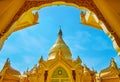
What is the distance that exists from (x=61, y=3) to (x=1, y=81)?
12150mm

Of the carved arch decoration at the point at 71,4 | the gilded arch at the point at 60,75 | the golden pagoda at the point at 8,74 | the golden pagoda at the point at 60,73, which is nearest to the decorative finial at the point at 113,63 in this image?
the golden pagoda at the point at 60,73

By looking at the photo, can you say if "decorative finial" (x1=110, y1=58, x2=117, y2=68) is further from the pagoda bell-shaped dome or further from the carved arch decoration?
the carved arch decoration

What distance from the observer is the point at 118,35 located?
4.97 m

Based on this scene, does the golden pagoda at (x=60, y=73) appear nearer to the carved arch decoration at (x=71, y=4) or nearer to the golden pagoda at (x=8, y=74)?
the golden pagoda at (x=8, y=74)

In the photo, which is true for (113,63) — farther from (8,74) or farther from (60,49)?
(8,74)

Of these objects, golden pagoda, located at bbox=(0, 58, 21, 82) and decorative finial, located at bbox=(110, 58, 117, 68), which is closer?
golden pagoda, located at bbox=(0, 58, 21, 82)

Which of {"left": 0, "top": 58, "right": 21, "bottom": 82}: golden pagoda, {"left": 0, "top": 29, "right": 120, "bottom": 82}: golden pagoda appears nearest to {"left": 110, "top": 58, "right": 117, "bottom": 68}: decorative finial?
{"left": 0, "top": 29, "right": 120, "bottom": 82}: golden pagoda

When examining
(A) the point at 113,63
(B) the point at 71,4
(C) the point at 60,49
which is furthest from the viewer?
(C) the point at 60,49

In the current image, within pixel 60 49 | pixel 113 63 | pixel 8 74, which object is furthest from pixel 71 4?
pixel 60 49

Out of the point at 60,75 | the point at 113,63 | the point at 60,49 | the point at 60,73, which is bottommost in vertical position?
the point at 60,75

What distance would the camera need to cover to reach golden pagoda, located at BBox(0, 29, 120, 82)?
1720 cm

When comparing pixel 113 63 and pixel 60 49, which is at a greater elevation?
pixel 60 49

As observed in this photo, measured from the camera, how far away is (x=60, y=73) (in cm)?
1744

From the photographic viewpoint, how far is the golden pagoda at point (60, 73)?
56.4 feet
